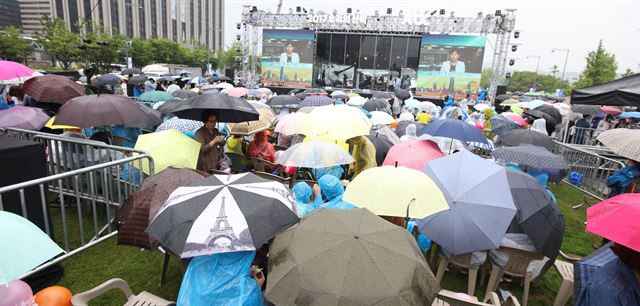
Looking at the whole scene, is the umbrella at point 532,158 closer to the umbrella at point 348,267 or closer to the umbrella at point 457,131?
the umbrella at point 457,131

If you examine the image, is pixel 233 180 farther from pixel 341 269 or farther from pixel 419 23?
pixel 419 23

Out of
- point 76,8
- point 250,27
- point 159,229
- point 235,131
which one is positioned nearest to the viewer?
point 159,229

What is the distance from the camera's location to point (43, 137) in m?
5.00

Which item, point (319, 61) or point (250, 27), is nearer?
point (250, 27)

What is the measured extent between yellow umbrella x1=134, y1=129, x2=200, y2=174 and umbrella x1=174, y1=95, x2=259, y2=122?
1.51ft

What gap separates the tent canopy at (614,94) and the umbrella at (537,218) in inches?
205

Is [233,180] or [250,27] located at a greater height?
[250,27]

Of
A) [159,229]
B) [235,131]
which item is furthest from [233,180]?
[235,131]

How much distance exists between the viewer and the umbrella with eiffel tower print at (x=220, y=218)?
2240 millimetres

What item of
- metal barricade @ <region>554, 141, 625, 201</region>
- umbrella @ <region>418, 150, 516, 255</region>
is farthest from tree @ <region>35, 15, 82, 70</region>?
umbrella @ <region>418, 150, 516, 255</region>

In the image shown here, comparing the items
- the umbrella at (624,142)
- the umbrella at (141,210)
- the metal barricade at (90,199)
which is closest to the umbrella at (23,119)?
the metal barricade at (90,199)

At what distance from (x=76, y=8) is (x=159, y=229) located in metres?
104

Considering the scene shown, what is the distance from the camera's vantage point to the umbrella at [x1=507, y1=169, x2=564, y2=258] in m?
3.42

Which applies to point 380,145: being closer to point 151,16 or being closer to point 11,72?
point 11,72
